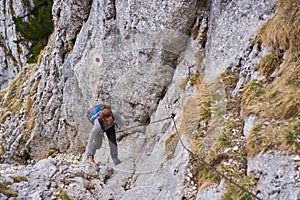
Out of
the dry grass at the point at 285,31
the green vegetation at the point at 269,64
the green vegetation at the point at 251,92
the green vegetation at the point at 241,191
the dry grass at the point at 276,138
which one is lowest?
the green vegetation at the point at 241,191

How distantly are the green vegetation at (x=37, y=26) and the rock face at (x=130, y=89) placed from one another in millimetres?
7957

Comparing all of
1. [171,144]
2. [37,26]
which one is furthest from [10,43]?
[171,144]

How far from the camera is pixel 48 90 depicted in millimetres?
14594

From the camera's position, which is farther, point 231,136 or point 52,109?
point 52,109

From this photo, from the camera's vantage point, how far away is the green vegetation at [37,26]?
72.8ft

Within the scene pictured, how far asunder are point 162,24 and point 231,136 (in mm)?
4364

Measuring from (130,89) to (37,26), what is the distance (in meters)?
15.8

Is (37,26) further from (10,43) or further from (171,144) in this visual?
(171,144)

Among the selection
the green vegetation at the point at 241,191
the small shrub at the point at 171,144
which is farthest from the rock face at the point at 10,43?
the green vegetation at the point at 241,191

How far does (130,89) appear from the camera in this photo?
10.1 meters

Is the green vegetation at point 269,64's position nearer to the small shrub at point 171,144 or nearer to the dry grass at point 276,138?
the dry grass at point 276,138

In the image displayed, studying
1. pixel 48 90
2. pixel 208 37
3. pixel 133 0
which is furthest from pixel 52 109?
pixel 208 37

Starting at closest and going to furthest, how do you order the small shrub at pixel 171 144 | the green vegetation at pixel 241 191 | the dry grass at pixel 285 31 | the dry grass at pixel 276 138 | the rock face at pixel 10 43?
the dry grass at pixel 276 138 → the green vegetation at pixel 241 191 → the dry grass at pixel 285 31 → the small shrub at pixel 171 144 → the rock face at pixel 10 43

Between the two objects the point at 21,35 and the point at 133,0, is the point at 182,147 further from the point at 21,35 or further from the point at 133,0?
the point at 21,35
